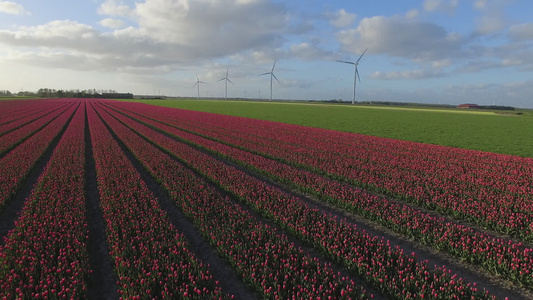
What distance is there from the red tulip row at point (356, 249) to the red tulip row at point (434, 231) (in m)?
1.36

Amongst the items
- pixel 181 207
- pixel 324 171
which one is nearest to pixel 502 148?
pixel 324 171

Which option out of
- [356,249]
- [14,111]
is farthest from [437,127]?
[14,111]

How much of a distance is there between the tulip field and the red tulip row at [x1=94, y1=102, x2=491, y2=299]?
0.05 meters

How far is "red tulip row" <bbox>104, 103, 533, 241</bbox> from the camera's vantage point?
413 inches

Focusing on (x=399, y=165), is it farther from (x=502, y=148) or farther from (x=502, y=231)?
(x=502, y=148)

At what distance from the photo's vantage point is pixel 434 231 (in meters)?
8.86

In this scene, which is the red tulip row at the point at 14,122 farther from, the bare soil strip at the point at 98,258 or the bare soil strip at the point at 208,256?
the bare soil strip at the point at 208,256

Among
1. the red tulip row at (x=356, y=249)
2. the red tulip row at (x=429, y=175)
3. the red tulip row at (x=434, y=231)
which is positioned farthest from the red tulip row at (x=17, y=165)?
the red tulip row at (x=429, y=175)

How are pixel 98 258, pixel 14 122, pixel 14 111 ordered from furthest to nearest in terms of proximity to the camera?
pixel 14 111, pixel 14 122, pixel 98 258

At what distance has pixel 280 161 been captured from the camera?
1981 cm

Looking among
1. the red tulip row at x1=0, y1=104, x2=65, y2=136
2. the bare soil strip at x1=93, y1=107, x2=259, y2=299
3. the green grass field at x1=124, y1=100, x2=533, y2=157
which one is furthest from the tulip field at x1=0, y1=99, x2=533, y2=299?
the red tulip row at x1=0, y1=104, x2=65, y2=136

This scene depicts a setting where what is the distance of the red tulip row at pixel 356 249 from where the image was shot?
6246 mm

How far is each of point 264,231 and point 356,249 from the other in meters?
2.71

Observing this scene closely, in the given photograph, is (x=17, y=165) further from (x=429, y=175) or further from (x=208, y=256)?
(x=429, y=175)
